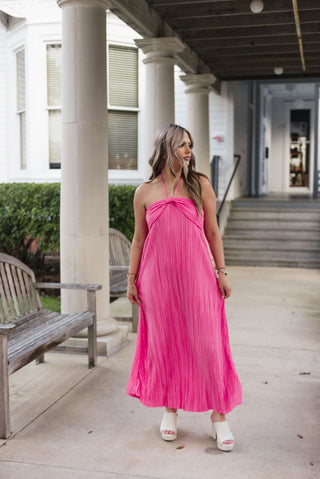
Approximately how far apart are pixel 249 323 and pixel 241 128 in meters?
10.3

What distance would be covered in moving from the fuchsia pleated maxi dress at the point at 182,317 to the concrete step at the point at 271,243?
8636 mm

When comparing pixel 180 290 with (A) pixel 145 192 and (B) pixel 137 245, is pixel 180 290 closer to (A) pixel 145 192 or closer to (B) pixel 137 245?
(B) pixel 137 245

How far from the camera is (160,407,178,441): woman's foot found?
3555mm

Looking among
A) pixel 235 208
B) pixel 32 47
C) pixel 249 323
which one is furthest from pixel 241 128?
pixel 249 323

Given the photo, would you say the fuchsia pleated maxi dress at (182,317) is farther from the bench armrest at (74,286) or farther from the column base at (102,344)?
the column base at (102,344)

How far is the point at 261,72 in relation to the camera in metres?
11.9

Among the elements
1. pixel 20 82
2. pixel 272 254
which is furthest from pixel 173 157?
pixel 20 82

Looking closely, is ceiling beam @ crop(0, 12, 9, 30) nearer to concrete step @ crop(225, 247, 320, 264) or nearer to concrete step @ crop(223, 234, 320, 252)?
concrete step @ crop(223, 234, 320, 252)

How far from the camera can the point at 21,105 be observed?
39.5 feet

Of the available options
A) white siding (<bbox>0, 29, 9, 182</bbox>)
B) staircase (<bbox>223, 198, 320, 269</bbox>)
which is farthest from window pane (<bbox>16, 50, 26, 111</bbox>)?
staircase (<bbox>223, 198, 320, 269</bbox>)

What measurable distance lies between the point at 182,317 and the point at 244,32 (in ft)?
20.9

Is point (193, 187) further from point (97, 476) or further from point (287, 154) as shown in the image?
point (287, 154)

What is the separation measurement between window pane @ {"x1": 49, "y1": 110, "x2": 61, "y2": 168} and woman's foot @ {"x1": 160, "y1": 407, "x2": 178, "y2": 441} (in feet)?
27.6

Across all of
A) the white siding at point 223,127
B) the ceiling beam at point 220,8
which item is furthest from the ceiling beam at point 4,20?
the ceiling beam at point 220,8
